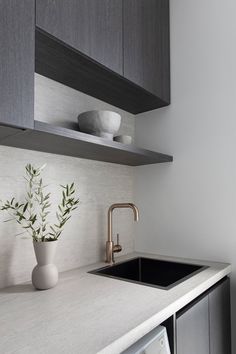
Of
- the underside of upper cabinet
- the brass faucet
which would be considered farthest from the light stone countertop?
the underside of upper cabinet

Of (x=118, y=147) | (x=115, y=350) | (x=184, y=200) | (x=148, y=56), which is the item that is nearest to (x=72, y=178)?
(x=118, y=147)

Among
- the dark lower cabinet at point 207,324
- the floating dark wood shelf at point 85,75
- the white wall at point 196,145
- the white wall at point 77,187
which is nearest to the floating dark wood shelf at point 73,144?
the white wall at point 77,187

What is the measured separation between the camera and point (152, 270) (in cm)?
167

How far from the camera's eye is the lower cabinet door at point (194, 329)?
1005 mm

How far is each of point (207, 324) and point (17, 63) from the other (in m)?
1.28

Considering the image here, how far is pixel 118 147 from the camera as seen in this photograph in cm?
131

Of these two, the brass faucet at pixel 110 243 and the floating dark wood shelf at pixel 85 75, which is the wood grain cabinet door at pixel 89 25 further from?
the brass faucet at pixel 110 243

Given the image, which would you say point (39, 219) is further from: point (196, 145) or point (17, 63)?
point (196, 145)

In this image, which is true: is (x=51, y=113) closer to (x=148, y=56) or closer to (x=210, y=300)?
(x=148, y=56)

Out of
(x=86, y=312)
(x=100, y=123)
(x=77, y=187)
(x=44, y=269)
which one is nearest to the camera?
(x=86, y=312)

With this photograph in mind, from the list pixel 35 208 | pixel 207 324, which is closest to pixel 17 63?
pixel 35 208

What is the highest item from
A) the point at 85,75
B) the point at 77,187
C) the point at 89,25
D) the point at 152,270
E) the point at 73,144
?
the point at 89,25

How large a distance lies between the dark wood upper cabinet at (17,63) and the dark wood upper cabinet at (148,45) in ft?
1.90

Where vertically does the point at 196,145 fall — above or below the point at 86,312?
above
